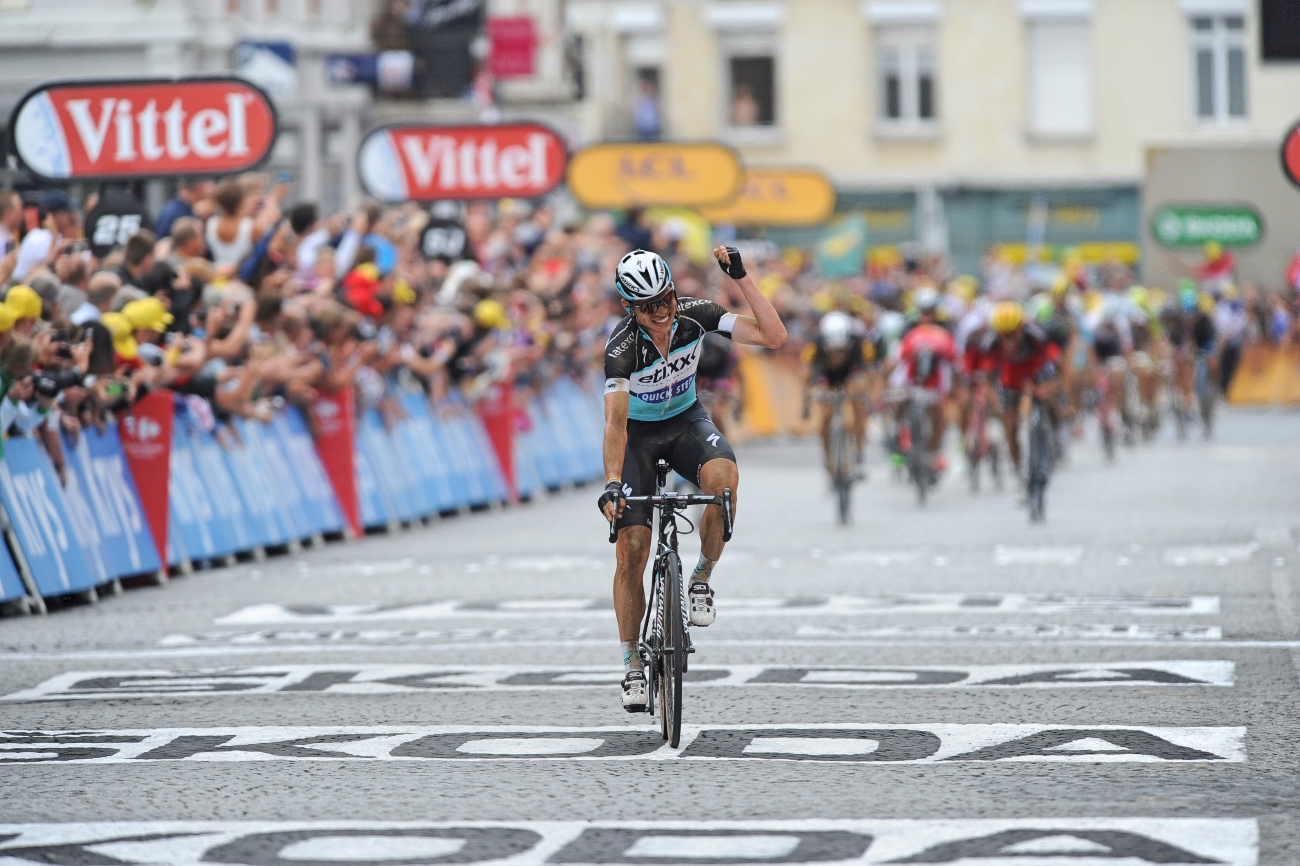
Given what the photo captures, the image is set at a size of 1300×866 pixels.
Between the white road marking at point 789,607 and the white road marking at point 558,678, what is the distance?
2.20 meters

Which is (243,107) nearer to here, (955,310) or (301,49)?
(955,310)

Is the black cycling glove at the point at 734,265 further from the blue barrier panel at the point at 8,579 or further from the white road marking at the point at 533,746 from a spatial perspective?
the blue barrier panel at the point at 8,579

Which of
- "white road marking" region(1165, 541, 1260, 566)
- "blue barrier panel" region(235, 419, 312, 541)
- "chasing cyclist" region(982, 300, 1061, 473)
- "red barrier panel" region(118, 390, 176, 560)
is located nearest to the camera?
"red barrier panel" region(118, 390, 176, 560)

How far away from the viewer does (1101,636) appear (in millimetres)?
11859

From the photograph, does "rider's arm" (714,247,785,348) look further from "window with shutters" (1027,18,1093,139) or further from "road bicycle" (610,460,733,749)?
"window with shutters" (1027,18,1093,139)

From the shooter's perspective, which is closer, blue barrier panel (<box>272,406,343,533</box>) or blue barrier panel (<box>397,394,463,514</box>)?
blue barrier panel (<box>272,406,343,533</box>)

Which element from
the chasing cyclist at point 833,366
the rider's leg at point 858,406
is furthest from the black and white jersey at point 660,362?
the rider's leg at point 858,406

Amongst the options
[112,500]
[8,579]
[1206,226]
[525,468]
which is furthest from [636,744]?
[1206,226]

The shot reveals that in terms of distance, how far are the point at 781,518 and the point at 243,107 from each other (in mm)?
6424

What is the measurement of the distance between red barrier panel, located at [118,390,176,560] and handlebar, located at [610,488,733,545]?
672 centimetres

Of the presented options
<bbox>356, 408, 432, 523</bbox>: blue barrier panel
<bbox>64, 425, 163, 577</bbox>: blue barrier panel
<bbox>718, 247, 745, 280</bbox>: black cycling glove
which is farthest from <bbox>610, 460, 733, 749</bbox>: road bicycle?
<bbox>356, 408, 432, 523</bbox>: blue barrier panel

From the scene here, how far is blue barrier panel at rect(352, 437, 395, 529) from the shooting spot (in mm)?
18922

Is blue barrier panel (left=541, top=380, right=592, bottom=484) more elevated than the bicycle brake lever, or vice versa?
the bicycle brake lever

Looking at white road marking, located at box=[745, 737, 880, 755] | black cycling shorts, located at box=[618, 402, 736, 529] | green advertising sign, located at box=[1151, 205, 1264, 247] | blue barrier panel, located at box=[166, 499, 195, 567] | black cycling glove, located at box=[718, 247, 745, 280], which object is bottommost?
white road marking, located at box=[745, 737, 880, 755]
